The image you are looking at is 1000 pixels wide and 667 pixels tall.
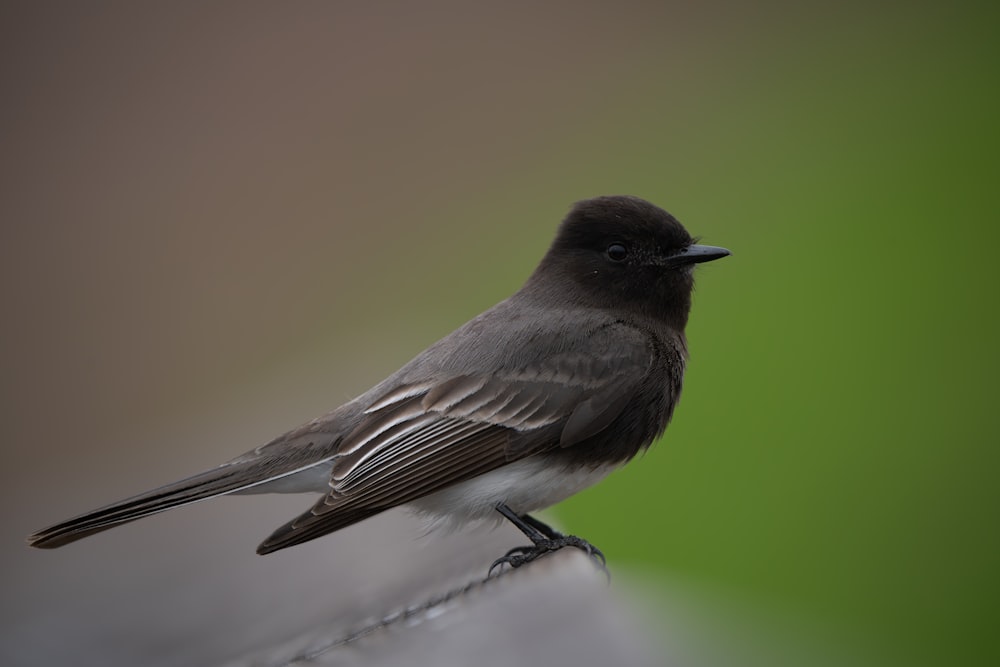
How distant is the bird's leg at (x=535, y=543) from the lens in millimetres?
3170

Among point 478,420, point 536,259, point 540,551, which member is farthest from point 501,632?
point 536,259

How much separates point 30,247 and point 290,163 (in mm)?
2217

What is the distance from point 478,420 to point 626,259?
80 centimetres

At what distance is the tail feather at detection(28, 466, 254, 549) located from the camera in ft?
9.71

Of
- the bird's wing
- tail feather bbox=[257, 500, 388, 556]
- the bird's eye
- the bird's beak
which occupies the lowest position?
tail feather bbox=[257, 500, 388, 556]

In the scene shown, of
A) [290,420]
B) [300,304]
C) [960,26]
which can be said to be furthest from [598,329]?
[960,26]

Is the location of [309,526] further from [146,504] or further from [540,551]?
[540,551]

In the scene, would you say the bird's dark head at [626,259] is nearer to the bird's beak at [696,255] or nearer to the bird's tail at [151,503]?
the bird's beak at [696,255]

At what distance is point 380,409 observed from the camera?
11.7ft

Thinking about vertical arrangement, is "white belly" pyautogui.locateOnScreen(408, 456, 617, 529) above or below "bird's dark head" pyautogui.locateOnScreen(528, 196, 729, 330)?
below

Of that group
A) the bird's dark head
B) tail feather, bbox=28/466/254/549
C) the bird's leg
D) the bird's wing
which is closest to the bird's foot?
the bird's leg

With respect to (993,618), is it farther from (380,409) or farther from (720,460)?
(380,409)

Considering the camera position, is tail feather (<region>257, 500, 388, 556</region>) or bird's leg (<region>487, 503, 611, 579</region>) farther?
bird's leg (<region>487, 503, 611, 579</region>)

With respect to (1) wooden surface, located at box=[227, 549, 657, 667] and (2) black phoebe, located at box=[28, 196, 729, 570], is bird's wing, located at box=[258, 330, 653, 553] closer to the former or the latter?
(2) black phoebe, located at box=[28, 196, 729, 570]
